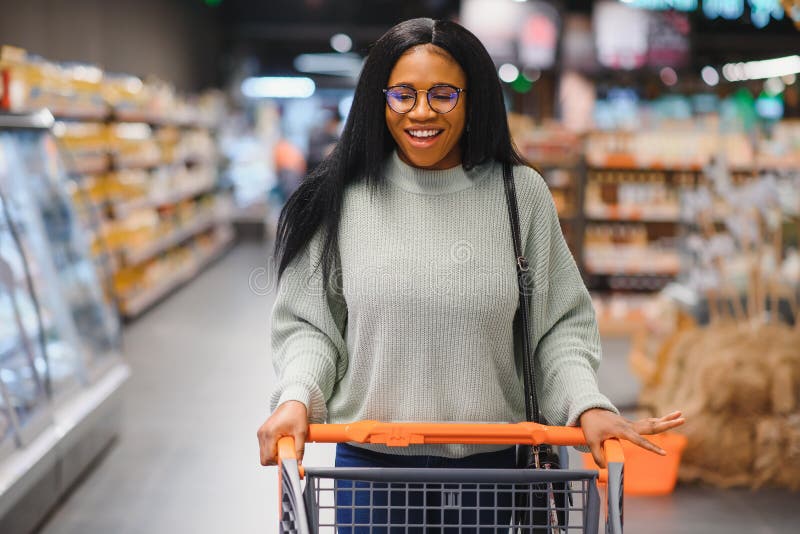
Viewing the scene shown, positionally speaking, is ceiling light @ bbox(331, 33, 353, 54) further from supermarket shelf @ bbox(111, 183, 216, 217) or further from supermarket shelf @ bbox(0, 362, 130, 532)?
supermarket shelf @ bbox(0, 362, 130, 532)

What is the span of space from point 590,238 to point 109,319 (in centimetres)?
481

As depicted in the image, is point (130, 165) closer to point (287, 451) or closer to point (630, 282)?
point (630, 282)

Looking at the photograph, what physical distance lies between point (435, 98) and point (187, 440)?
3.97 m

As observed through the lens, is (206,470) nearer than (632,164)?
Yes

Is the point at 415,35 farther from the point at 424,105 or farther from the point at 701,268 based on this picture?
the point at 701,268

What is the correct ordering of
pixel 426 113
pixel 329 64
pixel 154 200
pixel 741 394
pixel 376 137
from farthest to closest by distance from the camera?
pixel 329 64 < pixel 154 200 < pixel 741 394 < pixel 376 137 < pixel 426 113

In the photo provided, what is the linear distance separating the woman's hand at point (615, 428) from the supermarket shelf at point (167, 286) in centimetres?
751

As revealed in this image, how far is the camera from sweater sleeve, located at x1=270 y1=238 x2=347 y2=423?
1.83 metres

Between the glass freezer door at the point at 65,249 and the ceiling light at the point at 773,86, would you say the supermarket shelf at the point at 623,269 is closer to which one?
the glass freezer door at the point at 65,249

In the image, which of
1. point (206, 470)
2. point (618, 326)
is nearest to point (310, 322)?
point (206, 470)

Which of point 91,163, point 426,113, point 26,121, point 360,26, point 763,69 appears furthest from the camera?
point 360,26

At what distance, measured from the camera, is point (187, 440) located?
17.3 feet

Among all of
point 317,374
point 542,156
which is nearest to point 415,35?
point 317,374

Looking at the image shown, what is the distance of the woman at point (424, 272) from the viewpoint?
1.76m
